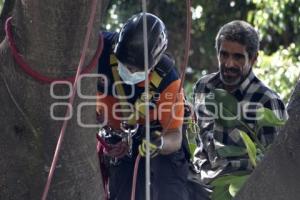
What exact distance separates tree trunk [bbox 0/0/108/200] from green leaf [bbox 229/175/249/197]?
2.18 feet

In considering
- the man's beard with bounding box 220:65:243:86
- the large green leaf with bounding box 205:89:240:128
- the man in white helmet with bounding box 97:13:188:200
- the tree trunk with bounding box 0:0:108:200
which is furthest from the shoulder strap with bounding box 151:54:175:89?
the man's beard with bounding box 220:65:243:86

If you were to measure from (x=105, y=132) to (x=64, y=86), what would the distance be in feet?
2.89

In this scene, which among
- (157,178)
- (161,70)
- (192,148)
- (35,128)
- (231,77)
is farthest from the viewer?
(231,77)

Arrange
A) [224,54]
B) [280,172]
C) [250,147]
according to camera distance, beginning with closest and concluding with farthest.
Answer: [280,172]
[250,147]
[224,54]

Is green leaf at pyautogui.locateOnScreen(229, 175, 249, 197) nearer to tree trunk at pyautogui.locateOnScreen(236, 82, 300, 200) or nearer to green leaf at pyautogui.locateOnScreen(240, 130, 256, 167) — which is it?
green leaf at pyautogui.locateOnScreen(240, 130, 256, 167)

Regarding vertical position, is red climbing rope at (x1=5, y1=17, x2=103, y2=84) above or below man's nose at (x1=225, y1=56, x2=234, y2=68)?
above

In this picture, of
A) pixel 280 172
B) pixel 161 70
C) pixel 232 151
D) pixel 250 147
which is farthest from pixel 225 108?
pixel 280 172

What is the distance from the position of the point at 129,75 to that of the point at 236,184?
60 centimetres

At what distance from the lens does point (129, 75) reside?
360 cm

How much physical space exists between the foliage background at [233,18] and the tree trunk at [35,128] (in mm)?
4594

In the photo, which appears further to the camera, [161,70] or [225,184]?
[161,70]

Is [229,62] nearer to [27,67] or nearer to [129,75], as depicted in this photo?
[129,75]

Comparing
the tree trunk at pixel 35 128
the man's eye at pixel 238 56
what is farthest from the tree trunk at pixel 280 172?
the man's eye at pixel 238 56

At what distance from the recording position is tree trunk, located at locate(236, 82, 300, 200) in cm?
277
